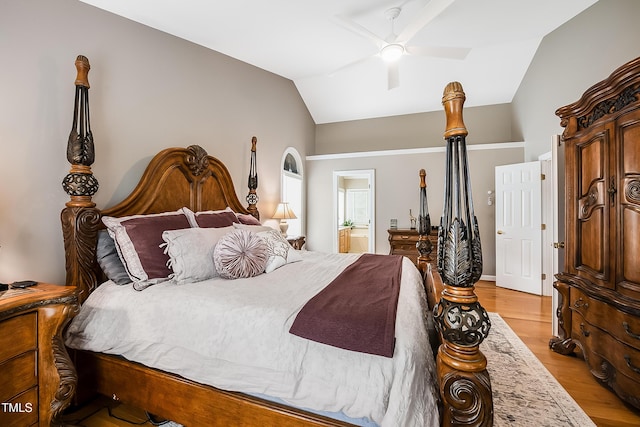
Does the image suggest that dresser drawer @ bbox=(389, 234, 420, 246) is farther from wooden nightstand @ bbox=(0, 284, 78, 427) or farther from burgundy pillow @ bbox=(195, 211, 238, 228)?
wooden nightstand @ bbox=(0, 284, 78, 427)

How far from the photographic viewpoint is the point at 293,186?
5.63 m

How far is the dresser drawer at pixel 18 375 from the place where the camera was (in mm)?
1370

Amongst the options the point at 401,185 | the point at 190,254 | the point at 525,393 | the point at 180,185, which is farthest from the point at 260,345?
the point at 401,185

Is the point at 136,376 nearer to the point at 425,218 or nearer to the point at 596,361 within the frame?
the point at 425,218

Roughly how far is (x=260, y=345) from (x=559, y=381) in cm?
235

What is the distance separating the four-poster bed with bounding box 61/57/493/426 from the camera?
98 cm

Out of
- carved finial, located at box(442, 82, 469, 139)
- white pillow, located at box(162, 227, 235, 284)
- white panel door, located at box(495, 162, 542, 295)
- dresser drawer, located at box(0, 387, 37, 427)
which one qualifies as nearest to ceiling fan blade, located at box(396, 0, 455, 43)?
carved finial, located at box(442, 82, 469, 139)

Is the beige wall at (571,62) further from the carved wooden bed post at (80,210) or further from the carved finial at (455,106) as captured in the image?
the carved wooden bed post at (80,210)

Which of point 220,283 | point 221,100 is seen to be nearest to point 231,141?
point 221,100

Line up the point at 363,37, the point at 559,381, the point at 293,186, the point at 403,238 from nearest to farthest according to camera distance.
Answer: the point at 559,381 < the point at 363,37 < the point at 403,238 < the point at 293,186

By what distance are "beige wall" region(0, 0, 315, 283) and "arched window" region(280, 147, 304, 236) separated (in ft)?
4.76

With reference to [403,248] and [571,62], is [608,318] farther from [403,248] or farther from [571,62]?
[403,248]

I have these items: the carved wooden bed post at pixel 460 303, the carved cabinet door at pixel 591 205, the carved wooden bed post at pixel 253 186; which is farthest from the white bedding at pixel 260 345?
the carved wooden bed post at pixel 253 186

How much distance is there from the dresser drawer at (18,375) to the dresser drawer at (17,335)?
0.03 metres
